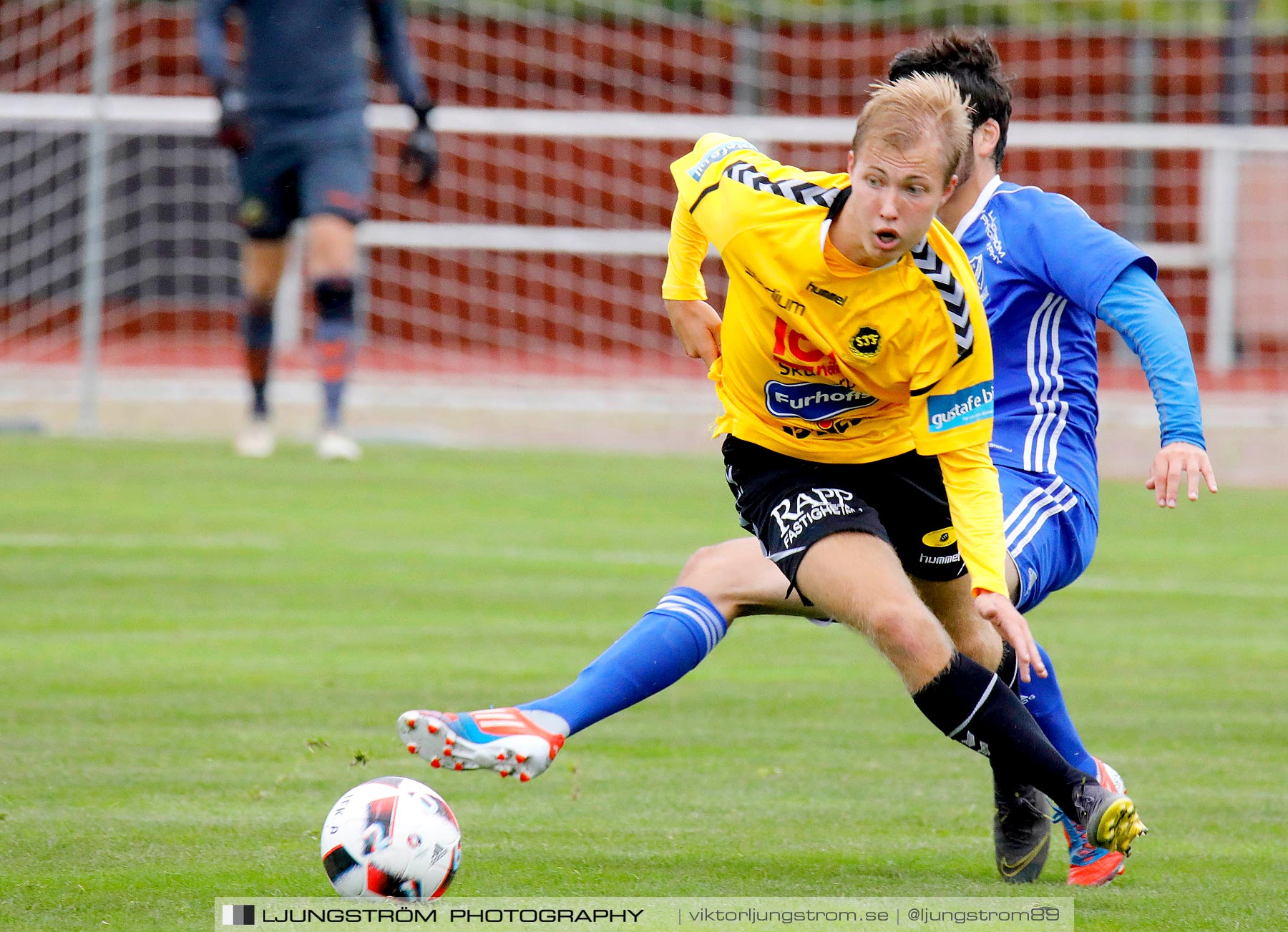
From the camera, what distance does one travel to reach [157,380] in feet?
44.9

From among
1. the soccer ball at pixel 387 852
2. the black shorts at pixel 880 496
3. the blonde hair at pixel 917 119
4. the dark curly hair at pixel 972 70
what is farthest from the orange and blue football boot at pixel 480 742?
the dark curly hair at pixel 972 70

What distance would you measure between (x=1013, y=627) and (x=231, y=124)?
21.5ft

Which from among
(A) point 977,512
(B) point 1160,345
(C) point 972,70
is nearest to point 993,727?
(A) point 977,512

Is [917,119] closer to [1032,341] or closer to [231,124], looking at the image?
[1032,341]

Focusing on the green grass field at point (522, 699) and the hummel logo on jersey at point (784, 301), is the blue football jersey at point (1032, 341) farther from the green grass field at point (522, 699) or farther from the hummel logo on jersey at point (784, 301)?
the green grass field at point (522, 699)

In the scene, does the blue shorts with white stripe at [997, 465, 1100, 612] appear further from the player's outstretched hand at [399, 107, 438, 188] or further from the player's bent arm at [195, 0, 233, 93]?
the player's bent arm at [195, 0, 233, 93]

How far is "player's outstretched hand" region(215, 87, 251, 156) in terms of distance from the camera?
9102 millimetres

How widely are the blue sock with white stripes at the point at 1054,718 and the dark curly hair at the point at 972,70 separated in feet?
3.79

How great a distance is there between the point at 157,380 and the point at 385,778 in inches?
423

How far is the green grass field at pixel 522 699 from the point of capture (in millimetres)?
3656

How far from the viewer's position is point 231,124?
911cm

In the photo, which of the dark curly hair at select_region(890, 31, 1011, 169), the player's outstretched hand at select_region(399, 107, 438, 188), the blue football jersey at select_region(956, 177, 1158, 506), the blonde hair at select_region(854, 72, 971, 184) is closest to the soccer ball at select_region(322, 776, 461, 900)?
the blonde hair at select_region(854, 72, 971, 184)

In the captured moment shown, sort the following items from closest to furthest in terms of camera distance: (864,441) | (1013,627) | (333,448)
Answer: (1013,627)
(864,441)
(333,448)

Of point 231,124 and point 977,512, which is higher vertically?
point 977,512
